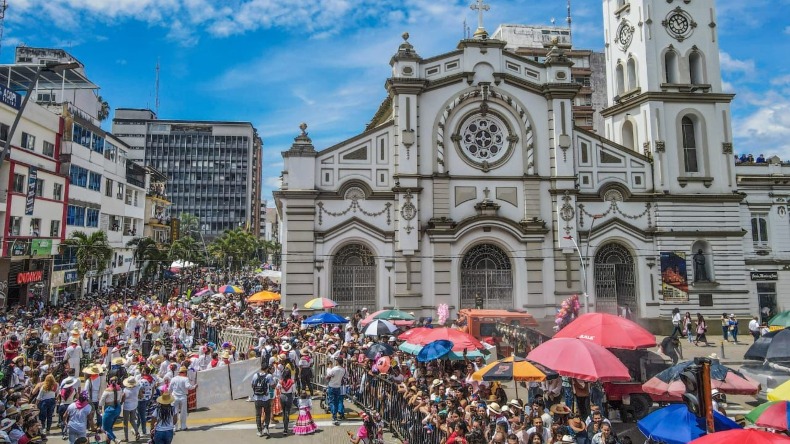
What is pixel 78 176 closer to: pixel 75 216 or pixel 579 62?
pixel 75 216

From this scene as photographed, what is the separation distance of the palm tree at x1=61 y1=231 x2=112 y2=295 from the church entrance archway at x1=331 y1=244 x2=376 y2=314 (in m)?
18.0

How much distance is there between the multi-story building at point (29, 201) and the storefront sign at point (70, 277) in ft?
7.51

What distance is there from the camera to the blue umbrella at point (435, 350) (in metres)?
14.0

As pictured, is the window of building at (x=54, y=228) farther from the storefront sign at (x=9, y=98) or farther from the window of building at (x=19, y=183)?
the storefront sign at (x=9, y=98)

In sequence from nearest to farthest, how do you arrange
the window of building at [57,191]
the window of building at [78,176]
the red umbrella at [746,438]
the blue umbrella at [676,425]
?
1. the red umbrella at [746,438]
2. the blue umbrella at [676,425]
3. the window of building at [57,191]
4. the window of building at [78,176]

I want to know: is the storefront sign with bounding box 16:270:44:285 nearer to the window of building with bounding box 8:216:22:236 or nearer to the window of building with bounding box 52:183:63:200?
the window of building with bounding box 8:216:22:236

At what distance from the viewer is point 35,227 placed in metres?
32.5

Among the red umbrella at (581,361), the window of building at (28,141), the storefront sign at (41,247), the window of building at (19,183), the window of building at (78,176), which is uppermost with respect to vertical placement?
the window of building at (28,141)

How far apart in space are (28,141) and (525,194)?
2935 cm

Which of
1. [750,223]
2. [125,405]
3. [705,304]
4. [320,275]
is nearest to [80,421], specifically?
[125,405]

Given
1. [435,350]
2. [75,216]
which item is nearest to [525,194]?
[435,350]

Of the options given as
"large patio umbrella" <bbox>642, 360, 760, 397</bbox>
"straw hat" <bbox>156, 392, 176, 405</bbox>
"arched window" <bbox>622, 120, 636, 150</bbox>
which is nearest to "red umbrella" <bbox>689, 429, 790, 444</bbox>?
"large patio umbrella" <bbox>642, 360, 760, 397</bbox>

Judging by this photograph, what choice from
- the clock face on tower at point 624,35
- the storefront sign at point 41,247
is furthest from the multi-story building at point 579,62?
the storefront sign at point 41,247

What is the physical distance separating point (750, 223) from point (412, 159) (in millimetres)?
21078
